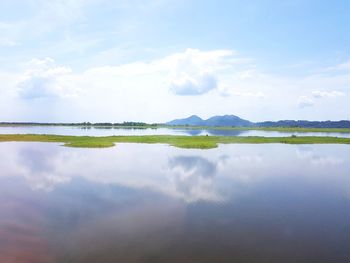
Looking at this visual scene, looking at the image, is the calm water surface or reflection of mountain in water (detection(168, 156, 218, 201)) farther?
reflection of mountain in water (detection(168, 156, 218, 201))

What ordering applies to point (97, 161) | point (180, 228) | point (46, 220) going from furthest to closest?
point (97, 161), point (46, 220), point (180, 228)

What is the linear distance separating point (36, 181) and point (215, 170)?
17.5 meters

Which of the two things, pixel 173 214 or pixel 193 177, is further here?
pixel 193 177

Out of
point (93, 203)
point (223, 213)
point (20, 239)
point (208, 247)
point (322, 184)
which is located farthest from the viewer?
point (322, 184)

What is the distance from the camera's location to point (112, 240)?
14.8m

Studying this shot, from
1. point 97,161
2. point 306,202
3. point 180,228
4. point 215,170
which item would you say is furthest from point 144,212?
point 97,161

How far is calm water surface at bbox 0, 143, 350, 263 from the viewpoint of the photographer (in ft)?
44.8

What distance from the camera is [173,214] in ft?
62.6

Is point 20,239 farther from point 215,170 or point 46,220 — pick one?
point 215,170

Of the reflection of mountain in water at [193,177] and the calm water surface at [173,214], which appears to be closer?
the calm water surface at [173,214]

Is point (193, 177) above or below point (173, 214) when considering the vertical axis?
above

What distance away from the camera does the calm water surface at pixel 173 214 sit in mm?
13664

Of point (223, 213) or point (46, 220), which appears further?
point (223, 213)

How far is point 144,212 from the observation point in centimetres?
1948
